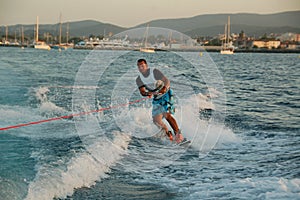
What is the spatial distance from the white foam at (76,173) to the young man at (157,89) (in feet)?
3.42

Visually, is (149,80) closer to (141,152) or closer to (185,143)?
(141,152)

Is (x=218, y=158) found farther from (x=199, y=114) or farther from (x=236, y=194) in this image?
(x=199, y=114)

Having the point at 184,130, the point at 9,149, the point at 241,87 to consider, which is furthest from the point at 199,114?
the point at 241,87

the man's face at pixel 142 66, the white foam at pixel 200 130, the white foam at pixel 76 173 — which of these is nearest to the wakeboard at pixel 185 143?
the white foam at pixel 200 130

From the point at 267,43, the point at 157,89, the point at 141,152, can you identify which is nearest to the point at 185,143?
the point at 141,152

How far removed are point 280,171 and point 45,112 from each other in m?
7.09

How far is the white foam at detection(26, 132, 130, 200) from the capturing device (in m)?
5.22

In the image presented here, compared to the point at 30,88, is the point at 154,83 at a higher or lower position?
higher

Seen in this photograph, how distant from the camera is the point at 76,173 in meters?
5.91

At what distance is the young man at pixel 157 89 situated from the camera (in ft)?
23.4

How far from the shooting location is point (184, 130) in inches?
397

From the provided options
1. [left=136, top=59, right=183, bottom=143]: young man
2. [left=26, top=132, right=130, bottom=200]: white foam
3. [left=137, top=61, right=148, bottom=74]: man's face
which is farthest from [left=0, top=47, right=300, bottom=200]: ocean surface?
[left=137, top=61, right=148, bottom=74]: man's face

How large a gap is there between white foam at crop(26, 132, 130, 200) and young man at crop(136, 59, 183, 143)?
A: 104 cm

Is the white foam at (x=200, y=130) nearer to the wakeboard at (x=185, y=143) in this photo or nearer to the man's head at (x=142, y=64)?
the wakeboard at (x=185, y=143)
